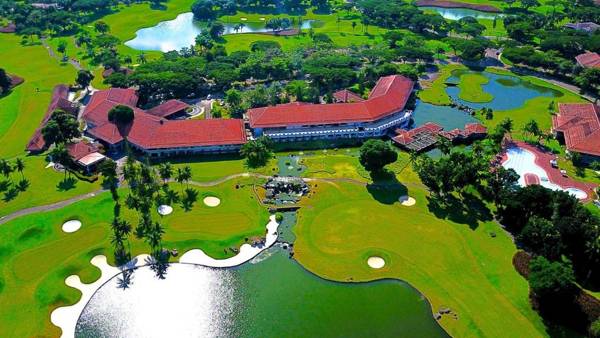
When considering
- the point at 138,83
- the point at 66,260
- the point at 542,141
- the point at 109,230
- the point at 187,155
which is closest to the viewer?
the point at 66,260

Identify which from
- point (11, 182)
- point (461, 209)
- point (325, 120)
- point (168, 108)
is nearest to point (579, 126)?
point (461, 209)

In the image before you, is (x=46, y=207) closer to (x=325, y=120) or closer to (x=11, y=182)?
(x=11, y=182)

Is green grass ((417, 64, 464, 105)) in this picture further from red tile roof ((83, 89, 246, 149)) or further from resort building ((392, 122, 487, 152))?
red tile roof ((83, 89, 246, 149))

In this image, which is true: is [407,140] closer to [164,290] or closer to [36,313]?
[164,290]

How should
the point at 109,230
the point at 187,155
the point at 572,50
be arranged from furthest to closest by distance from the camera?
the point at 572,50, the point at 187,155, the point at 109,230

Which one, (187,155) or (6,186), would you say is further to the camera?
(187,155)

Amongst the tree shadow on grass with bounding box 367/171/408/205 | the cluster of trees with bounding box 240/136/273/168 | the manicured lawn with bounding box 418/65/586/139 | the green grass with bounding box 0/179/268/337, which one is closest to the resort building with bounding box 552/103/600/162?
the manicured lawn with bounding box 418/65/586/139

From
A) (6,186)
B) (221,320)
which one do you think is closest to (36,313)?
(221,320)

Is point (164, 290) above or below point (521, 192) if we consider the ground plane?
below
